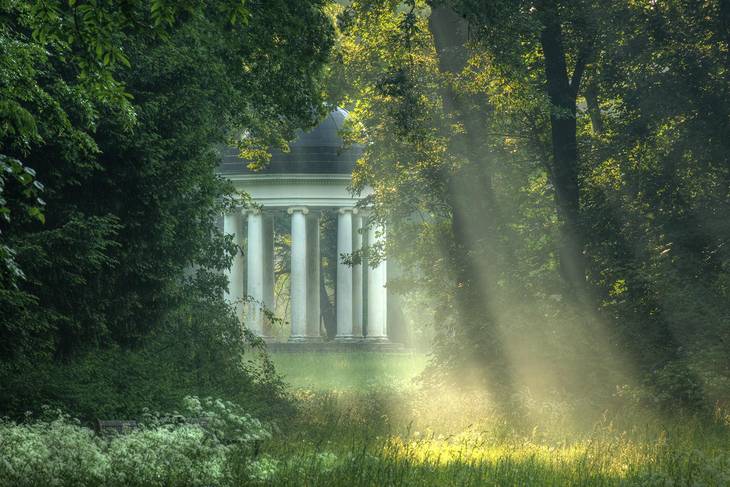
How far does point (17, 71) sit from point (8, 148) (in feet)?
20.3

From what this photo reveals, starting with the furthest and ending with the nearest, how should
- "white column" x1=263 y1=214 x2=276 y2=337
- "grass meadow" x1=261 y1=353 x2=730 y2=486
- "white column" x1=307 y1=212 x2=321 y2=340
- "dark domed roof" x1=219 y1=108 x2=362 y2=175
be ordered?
"white column" x1=263 y1=214 x2=276 y2=337
"white column" x1=307 y1=212 x2=321 y2=340
"dark domed roof" x1=219 y1=108 x2=362 y2=175
"grass meadow" x1=261 y1=353 x2=730 y2=486

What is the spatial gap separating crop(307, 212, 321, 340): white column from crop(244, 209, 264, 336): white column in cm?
284

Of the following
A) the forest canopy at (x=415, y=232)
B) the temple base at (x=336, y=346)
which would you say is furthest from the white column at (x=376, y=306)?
the forest canopy at (x=415, y=232)

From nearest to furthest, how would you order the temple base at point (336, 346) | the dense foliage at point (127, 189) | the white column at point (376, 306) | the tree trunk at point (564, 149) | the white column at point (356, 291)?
the dense foliage at point (127, 189) < the tree trunk at point (564, 149) < the temple base at point (336, 346) < the white column at point (376, 306) < the white column at point (356, 291)

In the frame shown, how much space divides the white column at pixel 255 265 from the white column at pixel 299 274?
2.04 meters

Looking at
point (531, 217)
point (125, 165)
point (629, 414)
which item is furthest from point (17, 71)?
point (531, 217)

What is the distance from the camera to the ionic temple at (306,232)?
243ft

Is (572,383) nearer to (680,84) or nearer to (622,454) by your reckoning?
(680,84)

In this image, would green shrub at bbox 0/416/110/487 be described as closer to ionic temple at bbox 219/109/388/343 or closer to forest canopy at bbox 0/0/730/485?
forest canopy at bbox 0/0/730/485

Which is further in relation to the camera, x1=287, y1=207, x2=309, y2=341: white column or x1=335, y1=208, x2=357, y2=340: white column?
x1=335, y1=208, x2=357, y2=340: white column

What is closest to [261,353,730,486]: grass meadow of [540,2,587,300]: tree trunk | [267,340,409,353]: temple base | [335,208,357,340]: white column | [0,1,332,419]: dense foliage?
[0,1,332,419]: dense foliage

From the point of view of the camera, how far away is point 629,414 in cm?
2416

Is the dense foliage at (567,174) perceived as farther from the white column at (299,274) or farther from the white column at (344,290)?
the white column at (344,290)

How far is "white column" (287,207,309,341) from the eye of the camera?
7469cm
